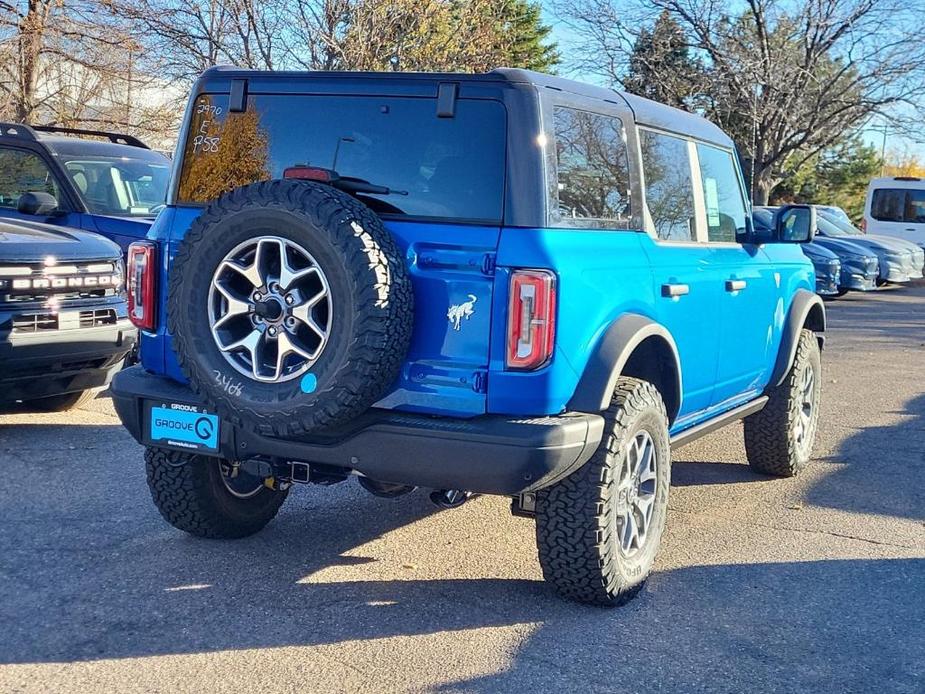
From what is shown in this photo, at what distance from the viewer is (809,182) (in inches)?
1797

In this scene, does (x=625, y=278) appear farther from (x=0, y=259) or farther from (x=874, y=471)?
(x=0, y=259)

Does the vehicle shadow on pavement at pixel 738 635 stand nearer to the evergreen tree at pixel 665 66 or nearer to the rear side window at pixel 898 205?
the rear side window at pixel 898 205

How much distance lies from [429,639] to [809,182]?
149 ft

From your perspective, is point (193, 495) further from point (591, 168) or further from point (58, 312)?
point (58, 312)

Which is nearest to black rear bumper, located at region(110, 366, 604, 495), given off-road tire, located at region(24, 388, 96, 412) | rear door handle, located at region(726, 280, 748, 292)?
rear door handle, located at region(726, 280, 748, 292)

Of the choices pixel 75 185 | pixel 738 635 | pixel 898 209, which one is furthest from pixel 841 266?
pixel 738 635

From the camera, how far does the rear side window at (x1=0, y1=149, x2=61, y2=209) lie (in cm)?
888

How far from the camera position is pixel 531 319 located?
362cm

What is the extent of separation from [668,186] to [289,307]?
2.11 m

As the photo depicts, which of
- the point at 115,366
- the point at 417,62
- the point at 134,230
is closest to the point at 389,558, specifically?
the point at 115,366

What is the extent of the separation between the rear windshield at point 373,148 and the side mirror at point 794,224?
2.53 meters

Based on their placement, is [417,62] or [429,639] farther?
[417,62]

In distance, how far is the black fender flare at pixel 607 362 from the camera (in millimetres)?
3801

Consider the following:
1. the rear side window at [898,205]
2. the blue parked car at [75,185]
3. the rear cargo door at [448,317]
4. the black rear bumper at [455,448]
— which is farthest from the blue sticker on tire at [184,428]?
the rear side window at [898,205]
